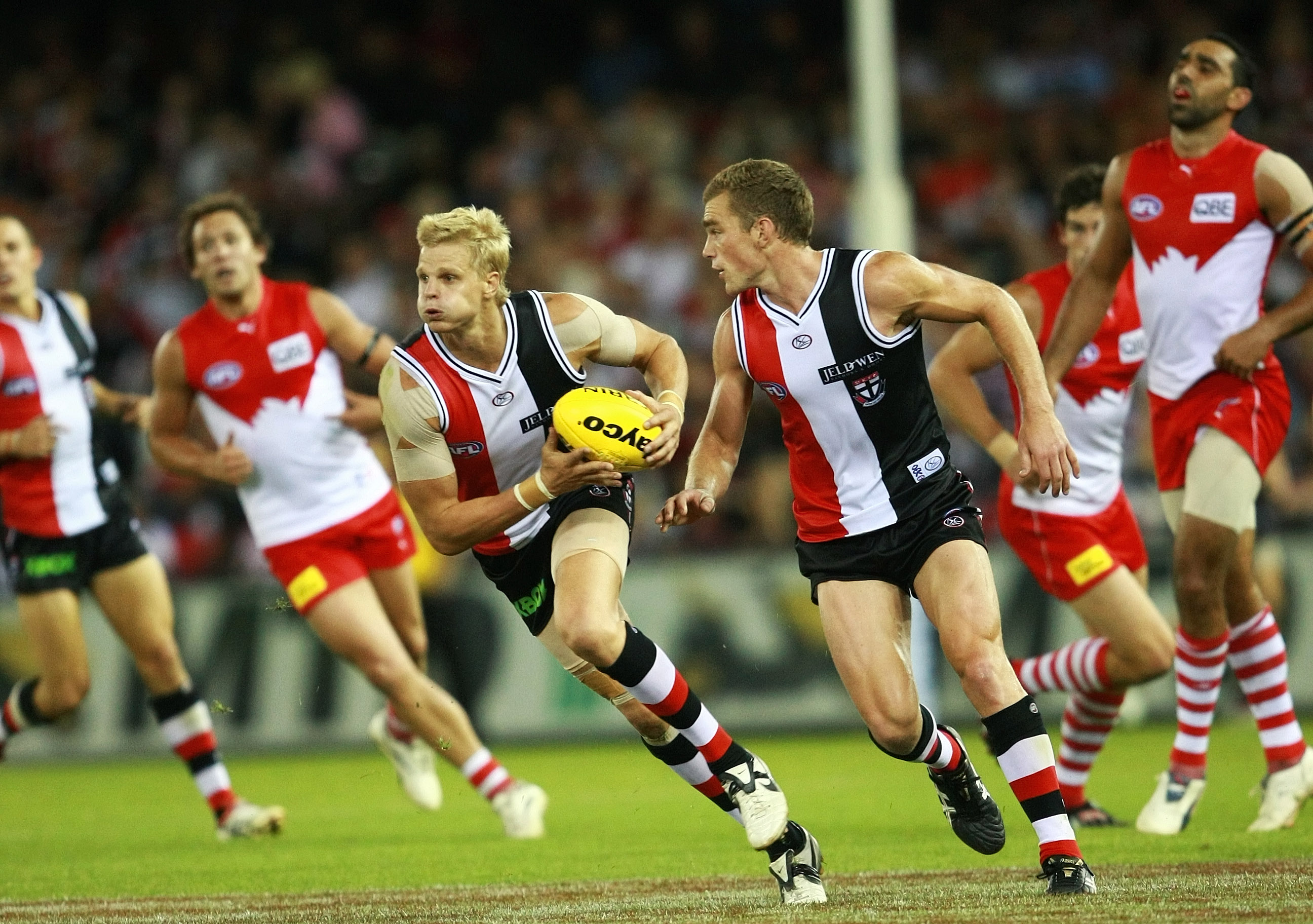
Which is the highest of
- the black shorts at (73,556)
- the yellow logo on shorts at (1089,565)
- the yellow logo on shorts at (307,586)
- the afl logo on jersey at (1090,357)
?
the afl logo on jersey at (1090,357)

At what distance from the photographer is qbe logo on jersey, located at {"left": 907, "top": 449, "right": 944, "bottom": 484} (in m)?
5.98

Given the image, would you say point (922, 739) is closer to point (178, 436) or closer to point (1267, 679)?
point (1267, 679)

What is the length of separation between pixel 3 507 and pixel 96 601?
68 cm

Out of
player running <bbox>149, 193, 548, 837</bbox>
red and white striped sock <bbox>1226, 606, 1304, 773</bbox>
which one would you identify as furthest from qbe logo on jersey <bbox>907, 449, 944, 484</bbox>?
player running <bbox>149, 193, 548, 837</bbox>

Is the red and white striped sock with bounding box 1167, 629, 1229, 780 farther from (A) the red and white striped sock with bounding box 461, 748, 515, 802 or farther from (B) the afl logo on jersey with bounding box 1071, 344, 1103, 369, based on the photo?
(A) the red and white striped sock with bounding box 461, 748, 515, 802

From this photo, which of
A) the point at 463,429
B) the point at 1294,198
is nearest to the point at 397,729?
the point at 463,429

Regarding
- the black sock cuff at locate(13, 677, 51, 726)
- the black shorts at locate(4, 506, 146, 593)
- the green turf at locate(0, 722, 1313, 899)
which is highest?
the black shorts at locate(4, 506, 146, 593)

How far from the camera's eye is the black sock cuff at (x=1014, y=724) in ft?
18.1

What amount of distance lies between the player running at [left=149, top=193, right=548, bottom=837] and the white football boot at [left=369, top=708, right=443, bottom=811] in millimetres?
660

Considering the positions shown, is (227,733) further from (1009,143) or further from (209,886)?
(1009,143)

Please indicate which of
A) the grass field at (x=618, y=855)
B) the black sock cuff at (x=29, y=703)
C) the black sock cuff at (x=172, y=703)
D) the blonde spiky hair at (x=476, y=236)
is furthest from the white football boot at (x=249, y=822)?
the blonde spiky hair at (x=476, y=236)

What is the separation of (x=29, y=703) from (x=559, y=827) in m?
2.74

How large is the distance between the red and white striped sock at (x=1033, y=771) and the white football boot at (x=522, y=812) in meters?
3.09

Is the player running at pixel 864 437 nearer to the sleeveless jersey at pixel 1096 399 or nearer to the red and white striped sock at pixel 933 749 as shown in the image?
the red and white striped sock at pixel 933 749
